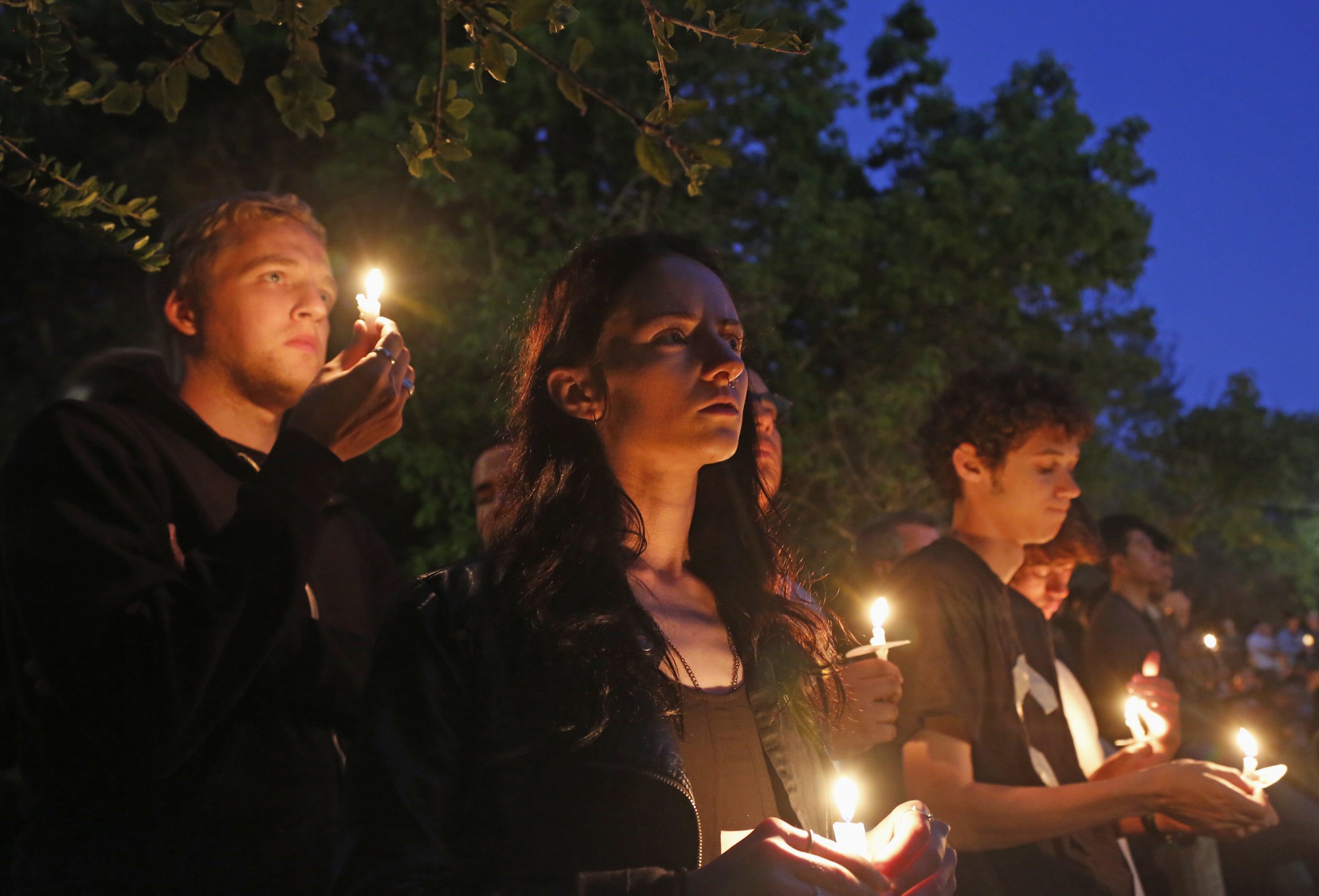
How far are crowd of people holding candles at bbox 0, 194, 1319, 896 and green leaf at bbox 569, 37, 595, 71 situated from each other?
1.98 ft

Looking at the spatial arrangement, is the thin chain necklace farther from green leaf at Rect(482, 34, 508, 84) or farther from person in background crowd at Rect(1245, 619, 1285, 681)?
person in background crowd at Rect(1245, 619, 1285, 681)

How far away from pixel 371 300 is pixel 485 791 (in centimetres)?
111

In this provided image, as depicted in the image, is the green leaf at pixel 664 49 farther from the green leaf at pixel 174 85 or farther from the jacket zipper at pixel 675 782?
the jacket zipper at pixel 675 782

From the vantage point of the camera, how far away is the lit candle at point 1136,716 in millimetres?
3406

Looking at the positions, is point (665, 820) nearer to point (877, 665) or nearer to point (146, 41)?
point (877, 665)

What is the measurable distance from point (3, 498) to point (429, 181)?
1053 cm

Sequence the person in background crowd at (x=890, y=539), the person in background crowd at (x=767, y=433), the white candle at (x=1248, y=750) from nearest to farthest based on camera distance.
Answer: the person in background crowd at (x=767, y=433) < the white candle at (x=1248, y=750) < the person in background crowd at (x=890, y=539)

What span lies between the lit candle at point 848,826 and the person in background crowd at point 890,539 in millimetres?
4084

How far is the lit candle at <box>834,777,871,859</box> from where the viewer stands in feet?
5.26

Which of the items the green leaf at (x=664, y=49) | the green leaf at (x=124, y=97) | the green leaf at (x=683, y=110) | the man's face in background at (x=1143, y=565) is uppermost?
the man's face in background at (x=1143, y=565)

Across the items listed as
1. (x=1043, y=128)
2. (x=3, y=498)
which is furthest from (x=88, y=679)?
(x=1043, y=128)

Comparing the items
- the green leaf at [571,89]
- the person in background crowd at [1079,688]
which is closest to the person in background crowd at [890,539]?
the person in background crowd at [1079,688]

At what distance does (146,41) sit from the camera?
12945mm

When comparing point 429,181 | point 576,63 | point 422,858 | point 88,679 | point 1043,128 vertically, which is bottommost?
point 422,858
